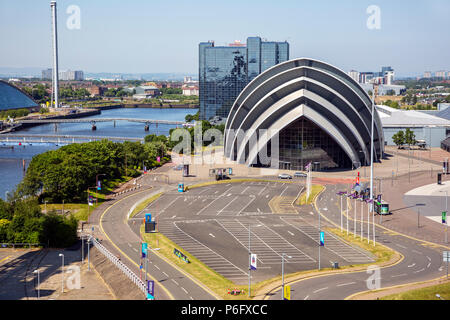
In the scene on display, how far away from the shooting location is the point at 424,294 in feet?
123

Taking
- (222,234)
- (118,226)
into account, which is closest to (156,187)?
(118,226)

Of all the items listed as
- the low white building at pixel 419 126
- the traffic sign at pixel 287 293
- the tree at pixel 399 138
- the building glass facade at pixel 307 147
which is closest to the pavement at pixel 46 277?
the traffic sign at pixel 287 293

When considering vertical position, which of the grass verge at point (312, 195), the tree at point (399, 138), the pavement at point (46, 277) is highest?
the tree at point (399, 138)

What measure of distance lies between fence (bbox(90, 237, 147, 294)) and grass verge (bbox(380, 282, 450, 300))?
59.1ft

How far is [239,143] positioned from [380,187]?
34.3 meters

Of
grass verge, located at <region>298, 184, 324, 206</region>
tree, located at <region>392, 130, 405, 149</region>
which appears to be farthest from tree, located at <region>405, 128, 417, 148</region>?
grass verge, located at <region>298, 184, 324, 206</region>

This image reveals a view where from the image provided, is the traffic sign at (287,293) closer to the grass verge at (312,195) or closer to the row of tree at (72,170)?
the grass verge at (312,195)

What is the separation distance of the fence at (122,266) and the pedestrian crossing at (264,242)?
11638 millimetres

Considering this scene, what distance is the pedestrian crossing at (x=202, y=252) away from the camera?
4572cm

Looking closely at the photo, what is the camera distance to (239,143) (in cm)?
10850

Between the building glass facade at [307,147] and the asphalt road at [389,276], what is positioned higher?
the building glass facade at [307,147]

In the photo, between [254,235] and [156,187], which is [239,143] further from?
[254,235]

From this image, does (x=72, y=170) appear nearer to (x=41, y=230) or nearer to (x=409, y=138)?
(x=41, y=230)

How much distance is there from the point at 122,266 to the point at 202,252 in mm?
8384
